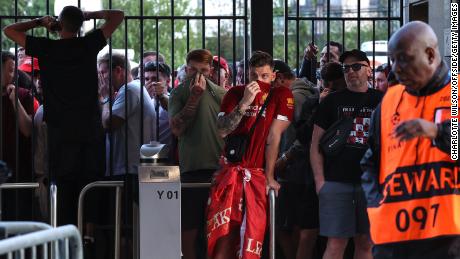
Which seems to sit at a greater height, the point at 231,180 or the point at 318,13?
the point at 318,13

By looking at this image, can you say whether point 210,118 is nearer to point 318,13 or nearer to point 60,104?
point 60,104

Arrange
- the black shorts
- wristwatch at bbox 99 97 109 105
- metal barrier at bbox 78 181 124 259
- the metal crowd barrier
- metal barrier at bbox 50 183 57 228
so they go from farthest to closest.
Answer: wristwatch at bbox 99 97 109 105, the black shorts, metal barrier at bbox 78 181 124 259, metal barrier at bbox 50 183 57 228, the metal crowd barrier

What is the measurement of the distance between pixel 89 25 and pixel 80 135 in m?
12.4

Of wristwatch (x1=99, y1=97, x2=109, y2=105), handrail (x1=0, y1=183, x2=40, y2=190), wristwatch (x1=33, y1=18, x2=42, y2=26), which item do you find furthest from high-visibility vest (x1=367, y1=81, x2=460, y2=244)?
wristwatch (x1=99, y1=97, x2=109, y2=105)

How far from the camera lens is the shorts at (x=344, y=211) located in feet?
29.8

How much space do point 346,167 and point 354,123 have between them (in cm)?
37

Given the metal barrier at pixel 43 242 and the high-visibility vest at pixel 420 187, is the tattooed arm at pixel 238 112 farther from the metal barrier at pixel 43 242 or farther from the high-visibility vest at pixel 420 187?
the metal barrier at pixel 43 242

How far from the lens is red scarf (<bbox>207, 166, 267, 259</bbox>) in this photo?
9148 millimetres

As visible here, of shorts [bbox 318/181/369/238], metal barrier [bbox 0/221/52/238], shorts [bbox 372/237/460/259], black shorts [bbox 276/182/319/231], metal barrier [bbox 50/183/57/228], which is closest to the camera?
metal barrier [bbox 0/221/52/238]

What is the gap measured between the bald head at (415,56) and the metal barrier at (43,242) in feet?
7.22

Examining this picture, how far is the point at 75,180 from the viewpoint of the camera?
10.0 meters

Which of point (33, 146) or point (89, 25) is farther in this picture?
point (89, 25)

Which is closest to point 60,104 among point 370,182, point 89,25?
point 370,182

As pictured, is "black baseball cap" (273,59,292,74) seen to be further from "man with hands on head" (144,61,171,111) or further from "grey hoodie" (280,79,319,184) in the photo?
"man with hands on head" (144,61,171,111)
